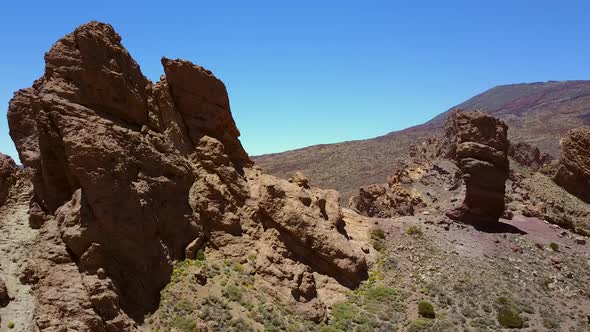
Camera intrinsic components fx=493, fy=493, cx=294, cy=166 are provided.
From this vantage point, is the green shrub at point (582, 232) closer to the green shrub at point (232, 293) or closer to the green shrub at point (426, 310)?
the green shrub at point (426, 310)

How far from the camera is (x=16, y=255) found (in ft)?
64.7

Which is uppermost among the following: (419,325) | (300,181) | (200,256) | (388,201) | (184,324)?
(300,181)

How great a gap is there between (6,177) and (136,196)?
6410 mm

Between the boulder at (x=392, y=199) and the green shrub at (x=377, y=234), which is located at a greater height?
the boulder at (x=392, y=199)

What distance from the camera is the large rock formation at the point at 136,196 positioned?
1909cm

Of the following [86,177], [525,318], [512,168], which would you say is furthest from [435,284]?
[512,168]

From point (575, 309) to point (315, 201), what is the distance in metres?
15.3

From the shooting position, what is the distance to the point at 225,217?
1016 inches

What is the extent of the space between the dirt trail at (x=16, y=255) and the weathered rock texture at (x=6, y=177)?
0.36 meters

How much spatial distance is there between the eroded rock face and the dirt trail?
45158mm

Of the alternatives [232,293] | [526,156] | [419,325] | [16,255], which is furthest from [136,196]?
[526,156]

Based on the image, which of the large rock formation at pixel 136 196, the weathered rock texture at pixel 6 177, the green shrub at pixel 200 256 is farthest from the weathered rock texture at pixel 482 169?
the weathered rock texture at pixel 6 177

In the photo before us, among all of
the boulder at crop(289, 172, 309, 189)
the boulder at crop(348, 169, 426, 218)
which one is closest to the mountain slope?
the boulder at crop(348, 169, 426, 218)

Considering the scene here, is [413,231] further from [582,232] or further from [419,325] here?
[582,232]
